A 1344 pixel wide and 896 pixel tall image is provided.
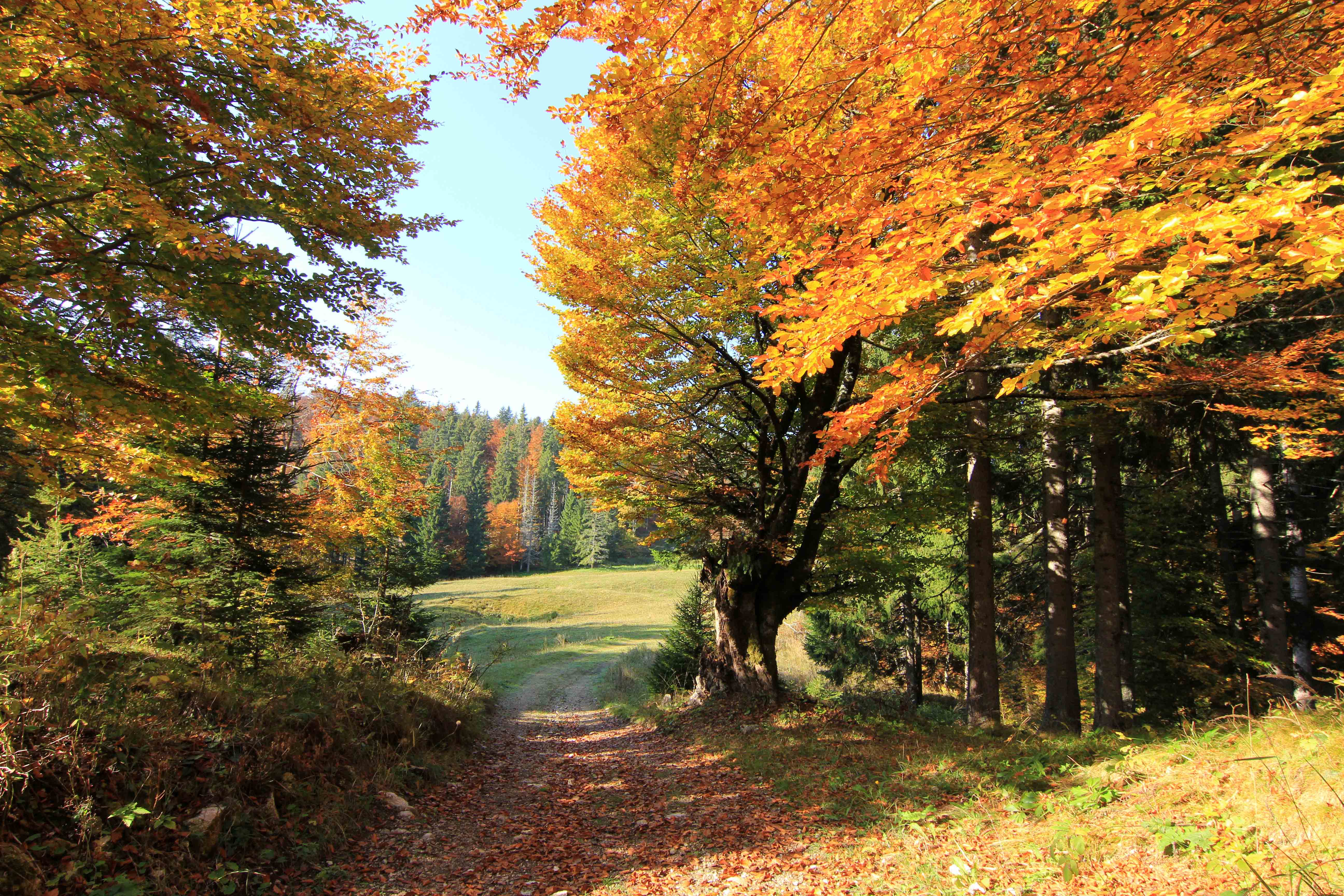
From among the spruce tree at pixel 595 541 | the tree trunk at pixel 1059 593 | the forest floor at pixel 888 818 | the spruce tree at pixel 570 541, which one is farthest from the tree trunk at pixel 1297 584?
the spruce tree at pixel 570 541

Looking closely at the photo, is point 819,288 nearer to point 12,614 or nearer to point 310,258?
point 310,258

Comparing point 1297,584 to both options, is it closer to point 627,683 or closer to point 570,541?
point 627,683

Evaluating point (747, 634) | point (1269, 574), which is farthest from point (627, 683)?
point (1269, 574)

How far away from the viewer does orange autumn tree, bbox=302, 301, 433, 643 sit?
14.3 metres

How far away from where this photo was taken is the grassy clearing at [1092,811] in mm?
3107

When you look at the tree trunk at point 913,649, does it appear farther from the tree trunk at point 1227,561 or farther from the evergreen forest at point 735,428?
the tree trunk at point 1227,561

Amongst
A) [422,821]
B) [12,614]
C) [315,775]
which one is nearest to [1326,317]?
[422,821]

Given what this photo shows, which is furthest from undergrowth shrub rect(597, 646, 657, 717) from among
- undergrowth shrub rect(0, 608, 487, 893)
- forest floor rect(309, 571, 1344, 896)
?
undergrowth shrub rect(0, 608, 487, 893)

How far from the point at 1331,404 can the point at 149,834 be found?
37.6 feet

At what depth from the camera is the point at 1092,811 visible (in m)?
4.25

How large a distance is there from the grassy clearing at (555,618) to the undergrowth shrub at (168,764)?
823cm

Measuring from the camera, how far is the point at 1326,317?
15.2 ft

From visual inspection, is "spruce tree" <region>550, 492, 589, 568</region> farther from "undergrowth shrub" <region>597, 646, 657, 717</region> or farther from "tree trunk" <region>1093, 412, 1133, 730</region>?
"tree trunk" <region>1093, 412, 1133, 730</region>

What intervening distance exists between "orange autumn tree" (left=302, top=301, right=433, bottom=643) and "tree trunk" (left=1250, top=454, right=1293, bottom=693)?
17.2 metres
